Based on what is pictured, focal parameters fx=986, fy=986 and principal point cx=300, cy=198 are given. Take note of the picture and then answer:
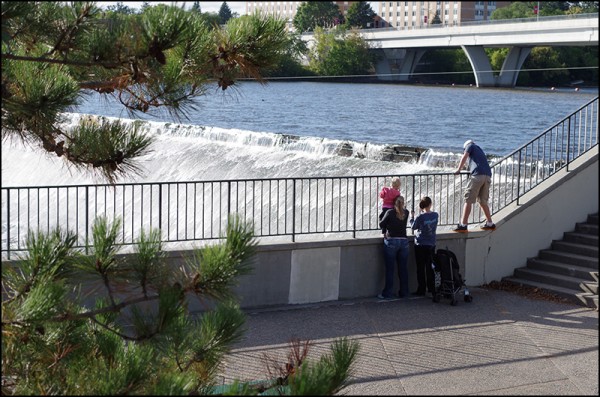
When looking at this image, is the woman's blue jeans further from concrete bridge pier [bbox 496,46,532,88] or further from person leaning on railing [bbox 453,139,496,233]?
concrete bridge pier [bbox 496,46,532,88]

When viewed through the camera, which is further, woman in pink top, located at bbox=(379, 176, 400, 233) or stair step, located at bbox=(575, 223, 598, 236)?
stair step, located at bbox=(575, 223, 598, 236)

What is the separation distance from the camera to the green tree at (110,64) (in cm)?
592

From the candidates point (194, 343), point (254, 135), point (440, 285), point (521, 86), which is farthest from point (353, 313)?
point (521, 86)

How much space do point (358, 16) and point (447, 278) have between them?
2458 centimetres

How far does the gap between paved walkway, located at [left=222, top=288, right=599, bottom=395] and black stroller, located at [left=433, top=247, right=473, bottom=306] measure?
132 millimetres

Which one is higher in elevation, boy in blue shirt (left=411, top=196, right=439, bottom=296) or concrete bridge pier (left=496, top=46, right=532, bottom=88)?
concrete bridge pier (left=496, top=46, right=532, bottom=88)

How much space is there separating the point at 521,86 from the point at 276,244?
5584cm

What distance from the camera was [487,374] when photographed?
970 centimetres

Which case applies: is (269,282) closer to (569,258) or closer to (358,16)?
(569,258)

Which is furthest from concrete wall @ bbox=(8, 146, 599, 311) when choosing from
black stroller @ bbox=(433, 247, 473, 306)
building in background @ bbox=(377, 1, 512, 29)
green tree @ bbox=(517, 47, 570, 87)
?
green tree @ bbox=(517, 47, 570, 87)

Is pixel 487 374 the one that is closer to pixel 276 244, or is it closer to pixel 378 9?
pixel 276 244

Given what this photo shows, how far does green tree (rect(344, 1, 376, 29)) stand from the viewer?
116 feet

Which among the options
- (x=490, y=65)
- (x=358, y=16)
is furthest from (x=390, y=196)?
(x=490, y=65)

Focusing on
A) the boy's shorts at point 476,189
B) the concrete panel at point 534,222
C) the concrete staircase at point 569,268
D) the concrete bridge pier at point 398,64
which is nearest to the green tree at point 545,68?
the concrete bridge pier at point 398,64
